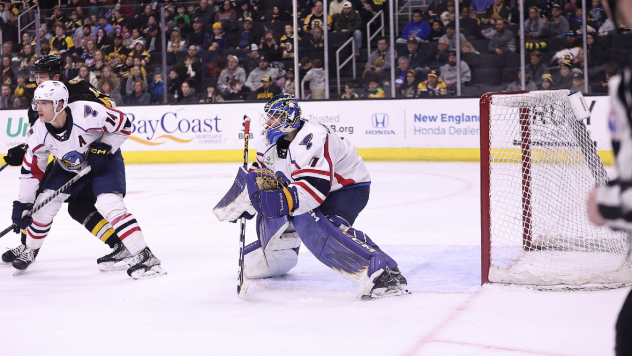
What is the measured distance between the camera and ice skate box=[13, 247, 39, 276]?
3.34 m

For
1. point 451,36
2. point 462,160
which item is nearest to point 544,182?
point 462,160

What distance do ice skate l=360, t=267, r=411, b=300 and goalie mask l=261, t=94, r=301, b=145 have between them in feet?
2.29

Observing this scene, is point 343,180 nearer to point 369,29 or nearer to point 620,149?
point 620,149

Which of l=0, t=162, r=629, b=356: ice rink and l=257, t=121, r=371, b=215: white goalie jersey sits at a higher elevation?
l=257, t=121, r=371, b=215: white goalie jersey

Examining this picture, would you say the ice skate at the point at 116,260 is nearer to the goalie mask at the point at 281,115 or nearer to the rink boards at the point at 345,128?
the goalie mask at the point at 281,115

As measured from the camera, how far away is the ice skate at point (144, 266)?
3182 mm

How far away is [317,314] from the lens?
2.49 meters

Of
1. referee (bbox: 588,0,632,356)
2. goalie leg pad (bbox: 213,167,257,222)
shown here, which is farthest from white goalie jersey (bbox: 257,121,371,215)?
referee (bbox: 588,0,632,356)

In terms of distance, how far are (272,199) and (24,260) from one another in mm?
1608

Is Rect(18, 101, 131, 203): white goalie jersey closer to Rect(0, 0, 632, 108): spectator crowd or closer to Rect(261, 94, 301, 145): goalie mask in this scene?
Rect(261, 94, 301, 145): goalie mask

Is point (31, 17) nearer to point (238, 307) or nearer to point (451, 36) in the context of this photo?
point (451, 36)

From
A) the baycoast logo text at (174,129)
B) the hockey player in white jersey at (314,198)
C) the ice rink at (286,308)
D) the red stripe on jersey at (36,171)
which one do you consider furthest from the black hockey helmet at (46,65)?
the baycoast logo text at (174,129)

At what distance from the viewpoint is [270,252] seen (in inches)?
119

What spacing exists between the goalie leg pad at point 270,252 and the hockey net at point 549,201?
2.80ft
